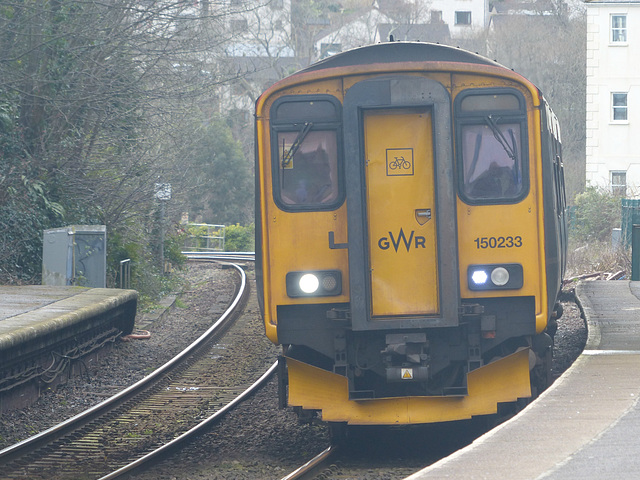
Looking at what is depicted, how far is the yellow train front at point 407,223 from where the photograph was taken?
7039 mm

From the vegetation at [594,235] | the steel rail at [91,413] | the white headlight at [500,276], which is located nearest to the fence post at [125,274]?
the steel rail at [91,413]

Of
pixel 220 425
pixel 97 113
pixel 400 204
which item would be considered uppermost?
pixel 97 113

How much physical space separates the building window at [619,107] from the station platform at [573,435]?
25628 mm

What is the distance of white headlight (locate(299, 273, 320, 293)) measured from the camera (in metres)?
7.20

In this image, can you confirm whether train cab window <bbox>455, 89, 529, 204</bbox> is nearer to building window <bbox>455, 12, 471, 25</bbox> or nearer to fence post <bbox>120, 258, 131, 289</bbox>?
fence post <bbox>120, 258, 131, 289</bbox>

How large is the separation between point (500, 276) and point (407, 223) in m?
0.81

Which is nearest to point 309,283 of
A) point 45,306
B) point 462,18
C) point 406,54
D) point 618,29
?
Result: point 406,54

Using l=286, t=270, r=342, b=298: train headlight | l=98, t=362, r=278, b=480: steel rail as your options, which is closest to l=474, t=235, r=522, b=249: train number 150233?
l=286, t=270, r=342, b=298: train headlight

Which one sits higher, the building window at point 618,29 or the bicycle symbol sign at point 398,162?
the building window at point 618,29

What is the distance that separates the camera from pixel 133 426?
8758 mm

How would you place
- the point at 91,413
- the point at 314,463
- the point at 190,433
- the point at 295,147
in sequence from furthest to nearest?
the point at 91,413 < the point at 190,433 < the point at 295,147 < the point at 314,463

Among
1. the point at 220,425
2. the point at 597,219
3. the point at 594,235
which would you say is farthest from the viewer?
the point at 594,235

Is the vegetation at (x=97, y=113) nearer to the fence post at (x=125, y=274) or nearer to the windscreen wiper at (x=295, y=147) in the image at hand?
the fence post at (x=125, y=274)

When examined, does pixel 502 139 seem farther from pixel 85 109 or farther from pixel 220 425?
pixel 85 109
